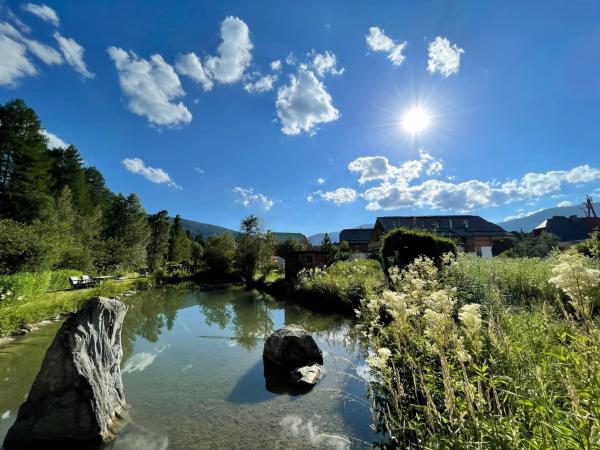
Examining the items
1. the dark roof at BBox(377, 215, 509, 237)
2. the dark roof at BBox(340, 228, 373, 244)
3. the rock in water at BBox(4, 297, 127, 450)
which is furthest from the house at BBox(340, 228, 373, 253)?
the rock in water at BBox(4, 297, 127, 450)

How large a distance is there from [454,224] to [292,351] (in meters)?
41.1

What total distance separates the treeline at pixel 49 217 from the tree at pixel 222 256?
4927 mm

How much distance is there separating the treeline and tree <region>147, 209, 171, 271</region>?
0.14m

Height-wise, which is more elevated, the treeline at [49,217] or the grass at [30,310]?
the treeline at [49,217]

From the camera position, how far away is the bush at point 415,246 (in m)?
12.8

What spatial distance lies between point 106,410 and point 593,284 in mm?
6038

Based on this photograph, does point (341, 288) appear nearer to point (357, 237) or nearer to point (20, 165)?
point (20, 165)

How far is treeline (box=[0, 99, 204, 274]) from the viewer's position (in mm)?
17031

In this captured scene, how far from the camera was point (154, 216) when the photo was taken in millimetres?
45562

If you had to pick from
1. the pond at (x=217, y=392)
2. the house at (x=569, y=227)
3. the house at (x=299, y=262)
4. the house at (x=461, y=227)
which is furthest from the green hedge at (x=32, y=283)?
the house at (x=569, y=227)

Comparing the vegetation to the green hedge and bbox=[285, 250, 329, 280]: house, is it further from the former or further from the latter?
bbox=[285, 250, 329, 280]: house

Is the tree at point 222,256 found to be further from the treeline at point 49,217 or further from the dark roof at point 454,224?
the dark roof at point 454,224

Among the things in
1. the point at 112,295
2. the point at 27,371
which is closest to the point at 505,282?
the point at 27,371

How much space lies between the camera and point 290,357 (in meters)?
7.12
